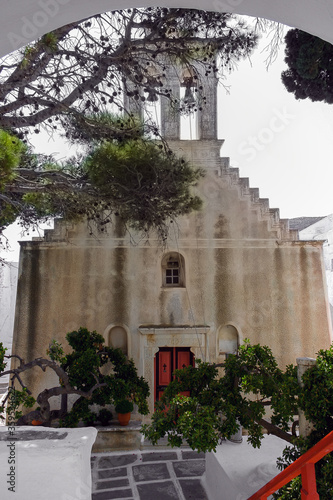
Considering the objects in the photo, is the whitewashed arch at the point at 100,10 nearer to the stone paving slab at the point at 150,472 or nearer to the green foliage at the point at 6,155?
the green foliage at the point at 6,155

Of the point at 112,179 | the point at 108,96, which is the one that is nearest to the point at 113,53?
the point at 108,96

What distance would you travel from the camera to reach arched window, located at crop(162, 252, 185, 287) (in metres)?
9.88

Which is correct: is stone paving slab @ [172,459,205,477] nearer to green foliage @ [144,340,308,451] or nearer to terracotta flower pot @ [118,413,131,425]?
terracotta flower pot @ [118,413,131,425]

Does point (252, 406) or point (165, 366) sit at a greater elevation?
point (165, 366)

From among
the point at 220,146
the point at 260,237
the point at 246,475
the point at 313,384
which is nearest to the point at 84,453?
the point at 313,384

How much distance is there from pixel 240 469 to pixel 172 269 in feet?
18.0

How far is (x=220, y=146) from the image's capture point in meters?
9.99

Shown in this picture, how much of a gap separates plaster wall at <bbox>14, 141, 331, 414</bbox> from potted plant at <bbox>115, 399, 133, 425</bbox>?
3.06 ft

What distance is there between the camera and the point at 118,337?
9.55 m

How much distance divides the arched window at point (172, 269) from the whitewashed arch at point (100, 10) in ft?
27.4

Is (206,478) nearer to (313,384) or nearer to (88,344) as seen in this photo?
(88,344)

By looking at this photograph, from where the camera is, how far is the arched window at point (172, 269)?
9.88 metres

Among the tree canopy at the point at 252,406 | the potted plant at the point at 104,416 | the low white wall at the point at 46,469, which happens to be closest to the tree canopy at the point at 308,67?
the tree canopy at the point at 252,406

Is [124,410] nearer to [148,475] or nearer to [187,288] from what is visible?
[148,475]
